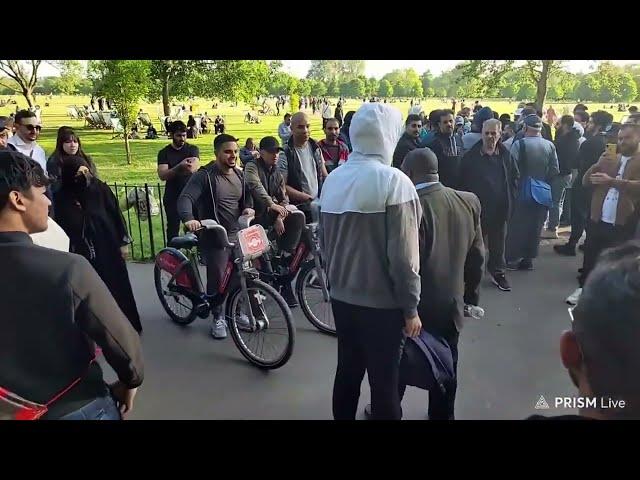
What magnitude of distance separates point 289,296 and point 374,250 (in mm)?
1621

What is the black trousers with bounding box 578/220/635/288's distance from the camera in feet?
8.46

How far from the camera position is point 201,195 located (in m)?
3.03

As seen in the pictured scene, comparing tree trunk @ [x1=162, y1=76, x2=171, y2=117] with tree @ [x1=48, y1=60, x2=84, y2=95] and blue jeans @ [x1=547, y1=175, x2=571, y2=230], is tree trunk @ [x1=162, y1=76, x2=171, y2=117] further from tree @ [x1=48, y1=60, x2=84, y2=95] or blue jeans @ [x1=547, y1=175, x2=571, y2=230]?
blue jeans @ [x1=547, y1=175, x2=571, y2=230]

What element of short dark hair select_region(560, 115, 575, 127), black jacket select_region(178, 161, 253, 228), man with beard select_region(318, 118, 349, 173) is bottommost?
black jacket select_region(178, 161, 253, 228)

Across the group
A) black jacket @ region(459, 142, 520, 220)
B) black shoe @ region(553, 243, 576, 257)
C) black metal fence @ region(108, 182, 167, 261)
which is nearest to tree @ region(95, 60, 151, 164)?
black metal fence @ region(108, 182, 167, 261)

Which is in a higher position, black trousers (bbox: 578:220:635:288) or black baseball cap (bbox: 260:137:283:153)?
black baseball cap (bbox: 260:137:283:153)

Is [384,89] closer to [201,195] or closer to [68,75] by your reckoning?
[201,195]

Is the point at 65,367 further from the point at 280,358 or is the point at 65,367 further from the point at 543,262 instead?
the point at 543,262

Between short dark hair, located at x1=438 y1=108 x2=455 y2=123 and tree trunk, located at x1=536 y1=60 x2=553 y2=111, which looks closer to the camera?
tree trunk, located at x1=536 y1=60 x2=553 y2=111

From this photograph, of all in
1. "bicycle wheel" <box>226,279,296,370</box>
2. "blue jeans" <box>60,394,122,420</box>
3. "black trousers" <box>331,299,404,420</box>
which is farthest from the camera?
"bicycle wheel" <box>226,279,296,370</box>

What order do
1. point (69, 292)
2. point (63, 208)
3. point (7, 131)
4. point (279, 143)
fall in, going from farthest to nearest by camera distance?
point (279, 143), point (63, 208), point (7, 131), point (69, 292)

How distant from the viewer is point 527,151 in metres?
3.55
